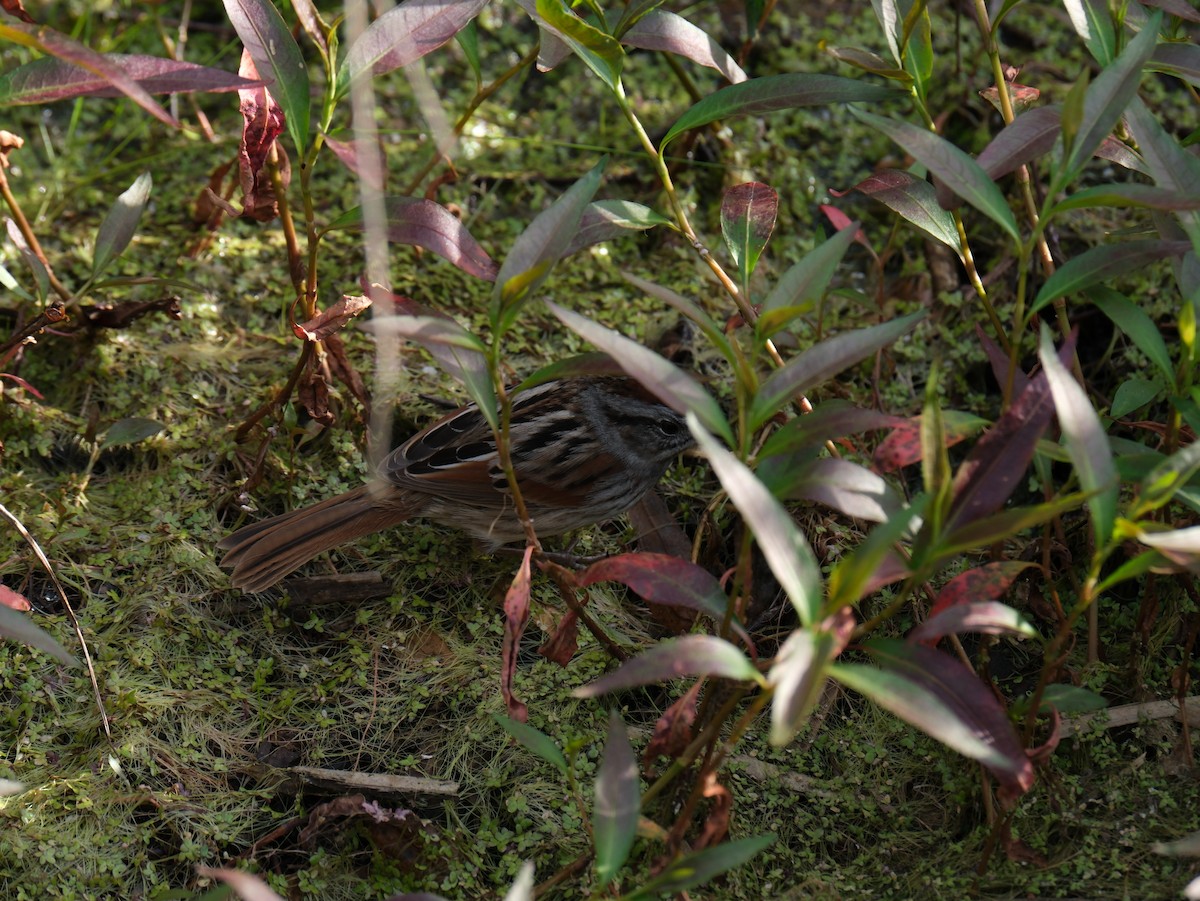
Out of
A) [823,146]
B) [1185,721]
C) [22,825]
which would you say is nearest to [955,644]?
[1185,721]

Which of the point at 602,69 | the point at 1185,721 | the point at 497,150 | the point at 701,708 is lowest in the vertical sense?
the point at 1185,721

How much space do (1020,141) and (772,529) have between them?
124 cm

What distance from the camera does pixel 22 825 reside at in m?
2.71

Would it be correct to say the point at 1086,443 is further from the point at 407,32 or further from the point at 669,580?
the point at 407,32

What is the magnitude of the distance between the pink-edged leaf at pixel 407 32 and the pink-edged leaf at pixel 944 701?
1.79 m

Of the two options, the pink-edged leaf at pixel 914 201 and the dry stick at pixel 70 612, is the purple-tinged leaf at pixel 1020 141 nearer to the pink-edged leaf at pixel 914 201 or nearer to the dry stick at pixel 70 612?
the pink-edged leaf at pixel 914 201

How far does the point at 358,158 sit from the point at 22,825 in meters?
1.73

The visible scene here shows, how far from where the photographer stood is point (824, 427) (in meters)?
2.22

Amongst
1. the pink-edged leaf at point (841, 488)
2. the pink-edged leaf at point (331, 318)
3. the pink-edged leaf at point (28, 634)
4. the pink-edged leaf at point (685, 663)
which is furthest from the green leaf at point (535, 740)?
the pink-edged leaf at point (331, 318)

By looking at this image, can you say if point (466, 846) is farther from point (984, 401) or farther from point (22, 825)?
point (984, 401)

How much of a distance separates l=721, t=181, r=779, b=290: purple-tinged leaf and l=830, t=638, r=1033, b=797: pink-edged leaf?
1043 millimetres

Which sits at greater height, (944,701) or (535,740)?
(944,701)

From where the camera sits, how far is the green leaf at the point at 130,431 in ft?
11.5

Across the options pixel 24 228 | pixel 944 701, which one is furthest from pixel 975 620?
pixel 24 228
